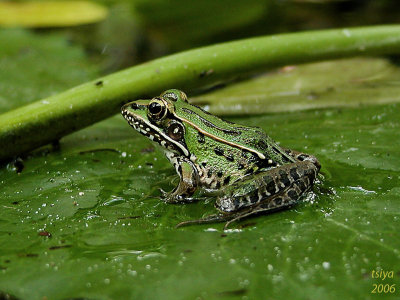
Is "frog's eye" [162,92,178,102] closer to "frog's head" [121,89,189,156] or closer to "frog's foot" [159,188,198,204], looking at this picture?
"frog's head" [121,89,189,156]

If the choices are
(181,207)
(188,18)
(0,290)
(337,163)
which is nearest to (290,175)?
(337,163)

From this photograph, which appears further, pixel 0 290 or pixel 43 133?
pixel 43 133

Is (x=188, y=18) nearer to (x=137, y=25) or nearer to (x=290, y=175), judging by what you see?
(x=137, y=25)

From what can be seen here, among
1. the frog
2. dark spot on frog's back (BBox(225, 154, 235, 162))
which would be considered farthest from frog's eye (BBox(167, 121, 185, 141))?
dark spot on frog's back (BBox(225, 154, 235, 162))

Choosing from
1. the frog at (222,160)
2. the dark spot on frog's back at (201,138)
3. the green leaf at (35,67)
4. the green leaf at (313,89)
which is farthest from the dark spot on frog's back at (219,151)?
the green leaf at (35,67)

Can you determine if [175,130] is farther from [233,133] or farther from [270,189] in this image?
[270,189]

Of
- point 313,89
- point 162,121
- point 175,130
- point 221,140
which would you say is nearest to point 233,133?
point 221,140
